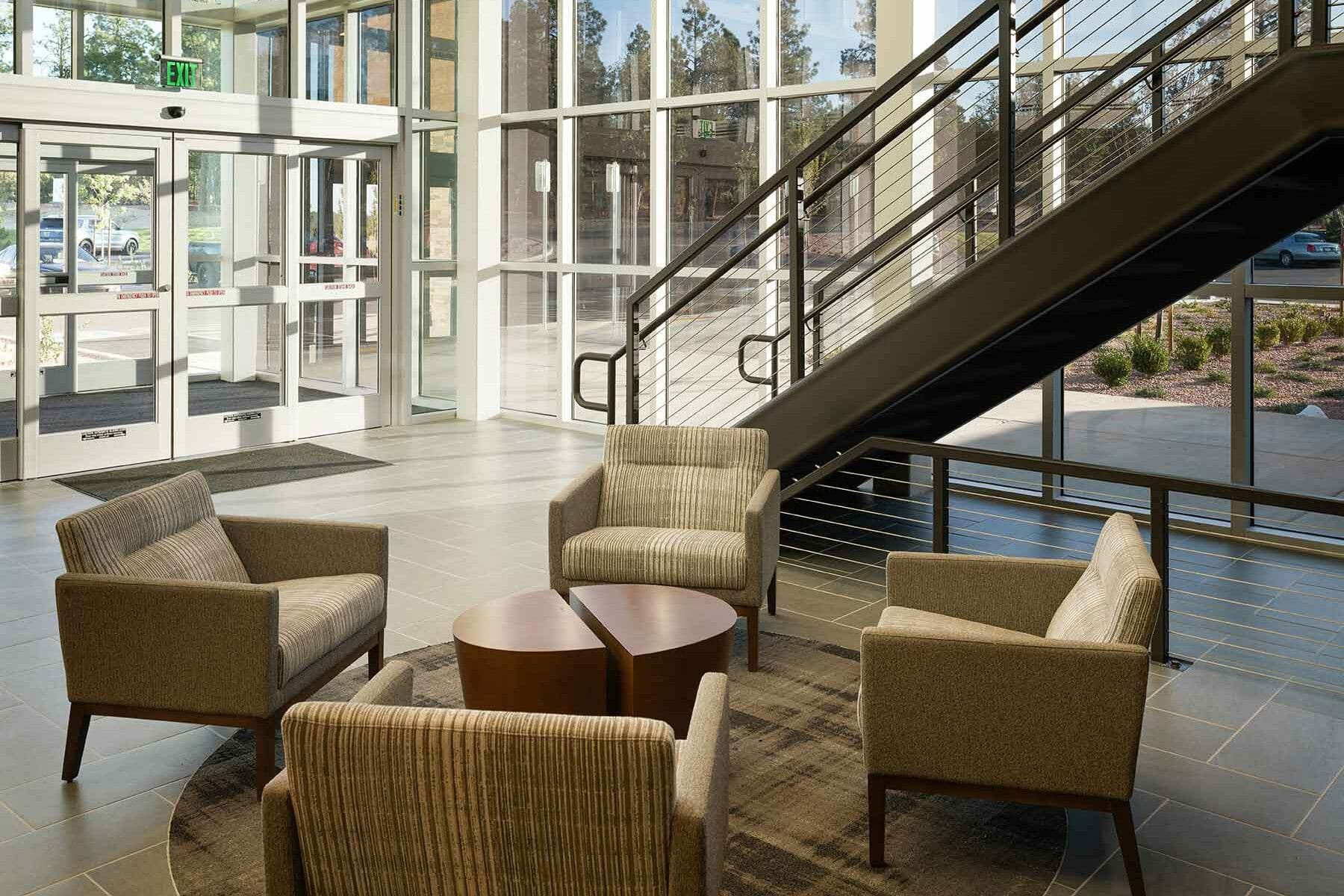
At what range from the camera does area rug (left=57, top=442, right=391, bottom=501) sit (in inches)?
329

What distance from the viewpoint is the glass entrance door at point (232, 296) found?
9.32m

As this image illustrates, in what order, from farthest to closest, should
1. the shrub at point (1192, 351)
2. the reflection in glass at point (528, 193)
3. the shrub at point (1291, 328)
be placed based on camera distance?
the reflection in glass at point (528, 193), the shrub at point (1192, 351), the shrub at point (1291, 328)

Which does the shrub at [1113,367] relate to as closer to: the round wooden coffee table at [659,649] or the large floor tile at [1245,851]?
the round wooden coffee table at [659,649]

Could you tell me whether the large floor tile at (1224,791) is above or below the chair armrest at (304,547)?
below

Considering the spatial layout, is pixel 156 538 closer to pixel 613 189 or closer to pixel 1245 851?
pixel 1245 851

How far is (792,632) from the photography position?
5379mm

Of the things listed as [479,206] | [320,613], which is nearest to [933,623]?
[320,613]

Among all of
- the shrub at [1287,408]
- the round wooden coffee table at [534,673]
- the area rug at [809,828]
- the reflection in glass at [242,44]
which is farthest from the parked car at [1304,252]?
the reflection in glass at [242,44]

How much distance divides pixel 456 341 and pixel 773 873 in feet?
28.2

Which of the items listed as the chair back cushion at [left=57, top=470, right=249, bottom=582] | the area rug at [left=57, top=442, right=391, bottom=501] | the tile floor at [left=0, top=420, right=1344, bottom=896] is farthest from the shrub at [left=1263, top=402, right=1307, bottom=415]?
the area rug at [left=57, top=442, right=391, bottom=501]

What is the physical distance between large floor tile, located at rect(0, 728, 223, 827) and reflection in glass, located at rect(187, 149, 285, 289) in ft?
19.5

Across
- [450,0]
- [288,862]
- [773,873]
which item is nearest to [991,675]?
[773,873]

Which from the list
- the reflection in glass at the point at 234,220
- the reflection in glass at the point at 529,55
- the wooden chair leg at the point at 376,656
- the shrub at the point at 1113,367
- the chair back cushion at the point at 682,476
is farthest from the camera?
the reflection in glass at the point at 529,55

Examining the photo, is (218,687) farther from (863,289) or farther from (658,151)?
(658,151)
